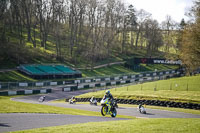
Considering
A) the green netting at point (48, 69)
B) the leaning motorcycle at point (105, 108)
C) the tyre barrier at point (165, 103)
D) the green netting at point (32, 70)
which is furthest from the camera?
the green netting at point (48, 69)

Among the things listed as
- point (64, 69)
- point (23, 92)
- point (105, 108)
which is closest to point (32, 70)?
point (64, 69)

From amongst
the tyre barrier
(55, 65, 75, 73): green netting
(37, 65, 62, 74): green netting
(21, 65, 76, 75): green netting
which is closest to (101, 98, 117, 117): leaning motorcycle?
the tyre barrier

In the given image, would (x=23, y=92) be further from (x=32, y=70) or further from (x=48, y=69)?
(x=48, y=69)

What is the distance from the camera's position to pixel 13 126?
42.1ft

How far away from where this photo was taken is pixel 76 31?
269ft

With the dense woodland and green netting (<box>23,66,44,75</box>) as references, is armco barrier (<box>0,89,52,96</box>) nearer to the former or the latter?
green netting (<box>23,66,44,75</box>)

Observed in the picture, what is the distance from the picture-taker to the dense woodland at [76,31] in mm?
58344

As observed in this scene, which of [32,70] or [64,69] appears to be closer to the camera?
[32,70]

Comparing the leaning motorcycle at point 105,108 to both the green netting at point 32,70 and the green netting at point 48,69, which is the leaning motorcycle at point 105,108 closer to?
the green netting at point 32,70

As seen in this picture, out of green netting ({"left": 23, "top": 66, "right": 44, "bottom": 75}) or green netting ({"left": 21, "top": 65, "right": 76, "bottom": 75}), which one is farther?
green netting ({"left": 21, "top": 65, "right": 76, "bottom": 75})

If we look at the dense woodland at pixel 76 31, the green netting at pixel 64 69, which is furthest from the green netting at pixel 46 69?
the dense woodland at pixel 76 31

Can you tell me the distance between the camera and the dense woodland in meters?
58.3

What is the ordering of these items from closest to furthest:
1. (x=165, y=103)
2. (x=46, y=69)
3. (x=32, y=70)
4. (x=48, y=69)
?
(x=165, y=103) < (x=32, y=70) < (x=46, y=69) < (x=48, y=69)

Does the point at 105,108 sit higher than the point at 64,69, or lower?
lower
